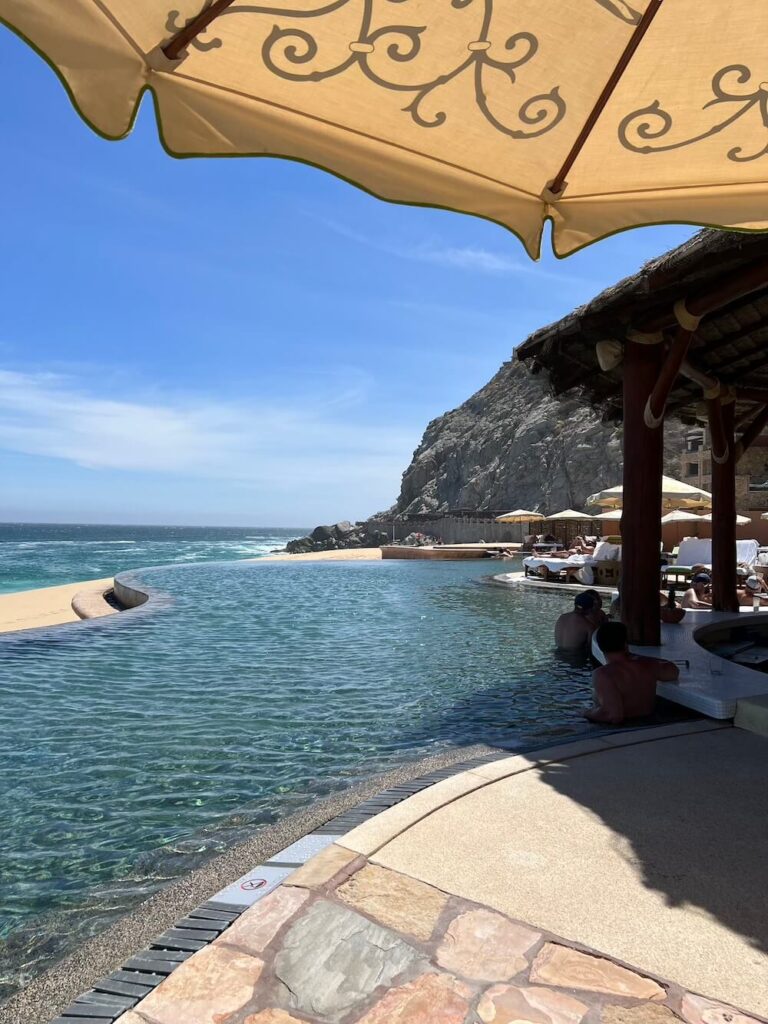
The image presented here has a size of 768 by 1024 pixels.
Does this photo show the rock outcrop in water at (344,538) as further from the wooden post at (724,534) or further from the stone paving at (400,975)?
the stone paving at (400,975)

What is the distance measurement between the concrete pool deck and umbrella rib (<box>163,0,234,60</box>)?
3069 millimetres

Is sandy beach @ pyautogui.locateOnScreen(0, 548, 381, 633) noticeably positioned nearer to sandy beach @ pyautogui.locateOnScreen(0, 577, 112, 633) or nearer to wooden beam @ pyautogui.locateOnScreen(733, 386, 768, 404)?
sandy beach @ pyautogui.locateOnScreen(0, 577, 112, 633)

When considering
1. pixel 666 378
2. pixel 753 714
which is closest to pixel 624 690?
pixel 753 714

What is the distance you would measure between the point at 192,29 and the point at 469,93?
3.33ft

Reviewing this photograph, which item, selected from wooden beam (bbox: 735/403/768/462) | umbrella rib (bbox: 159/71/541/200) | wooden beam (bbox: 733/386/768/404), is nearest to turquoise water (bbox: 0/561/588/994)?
umbrella rib (bbox: 159/71/541/200)

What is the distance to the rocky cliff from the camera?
7538 centimetres

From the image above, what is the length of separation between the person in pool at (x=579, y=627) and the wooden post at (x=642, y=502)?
1297mm

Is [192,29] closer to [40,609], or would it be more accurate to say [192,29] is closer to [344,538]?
[40,609]

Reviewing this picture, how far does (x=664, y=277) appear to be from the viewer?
6.29 metres

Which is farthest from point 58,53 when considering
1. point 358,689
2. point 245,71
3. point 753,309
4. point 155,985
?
point 753,309

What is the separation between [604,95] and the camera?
264 cm

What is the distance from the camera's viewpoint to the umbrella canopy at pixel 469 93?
2141mm

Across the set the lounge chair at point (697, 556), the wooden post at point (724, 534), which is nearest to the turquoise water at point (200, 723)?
the wooden post at point (724, 534)

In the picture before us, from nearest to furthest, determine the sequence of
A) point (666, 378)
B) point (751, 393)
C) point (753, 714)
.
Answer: point (753, 714) → point (666, 378) → point (751, 393)
